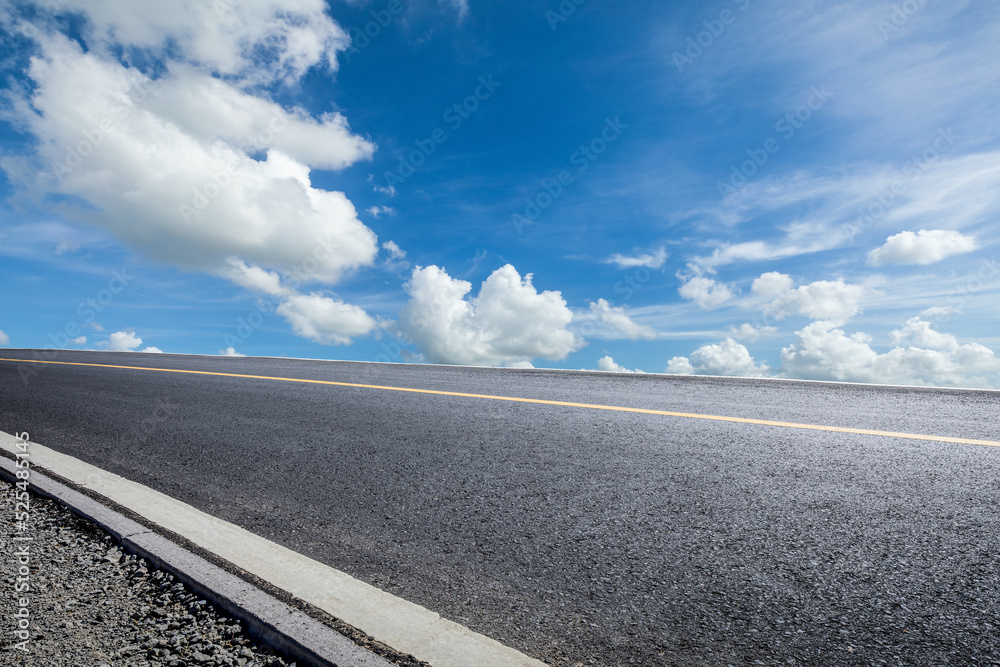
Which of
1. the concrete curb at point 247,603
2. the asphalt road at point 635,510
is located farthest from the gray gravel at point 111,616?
the asphalt road at point 635,510

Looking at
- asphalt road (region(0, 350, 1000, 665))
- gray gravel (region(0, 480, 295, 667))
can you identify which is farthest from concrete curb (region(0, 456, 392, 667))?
asphalt road (region(0, 350, 1000, 665))

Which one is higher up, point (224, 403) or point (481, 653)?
point (224, 403)

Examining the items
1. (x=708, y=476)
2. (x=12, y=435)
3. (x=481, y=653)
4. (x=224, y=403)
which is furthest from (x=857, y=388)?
(x=12, y=435)

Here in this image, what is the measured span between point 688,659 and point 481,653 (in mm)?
764

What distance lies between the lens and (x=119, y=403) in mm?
7129

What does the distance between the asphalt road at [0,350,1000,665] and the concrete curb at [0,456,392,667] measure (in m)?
0.45

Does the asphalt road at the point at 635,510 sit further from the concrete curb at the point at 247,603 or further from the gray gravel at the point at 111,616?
the gray gravel at the point at 111,616

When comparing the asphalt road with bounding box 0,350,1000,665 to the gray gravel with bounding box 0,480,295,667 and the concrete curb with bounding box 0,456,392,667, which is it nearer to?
the concrete curb with bounding box 0,456,392,667

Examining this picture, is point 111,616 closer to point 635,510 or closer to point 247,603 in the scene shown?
point 247,603

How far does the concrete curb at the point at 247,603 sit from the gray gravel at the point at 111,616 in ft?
0.14

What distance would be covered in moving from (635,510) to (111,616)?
2619mm

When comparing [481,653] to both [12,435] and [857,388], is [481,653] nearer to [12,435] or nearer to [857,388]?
[12,435]

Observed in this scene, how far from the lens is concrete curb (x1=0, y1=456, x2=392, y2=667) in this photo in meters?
1.82

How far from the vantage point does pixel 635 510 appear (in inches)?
117
